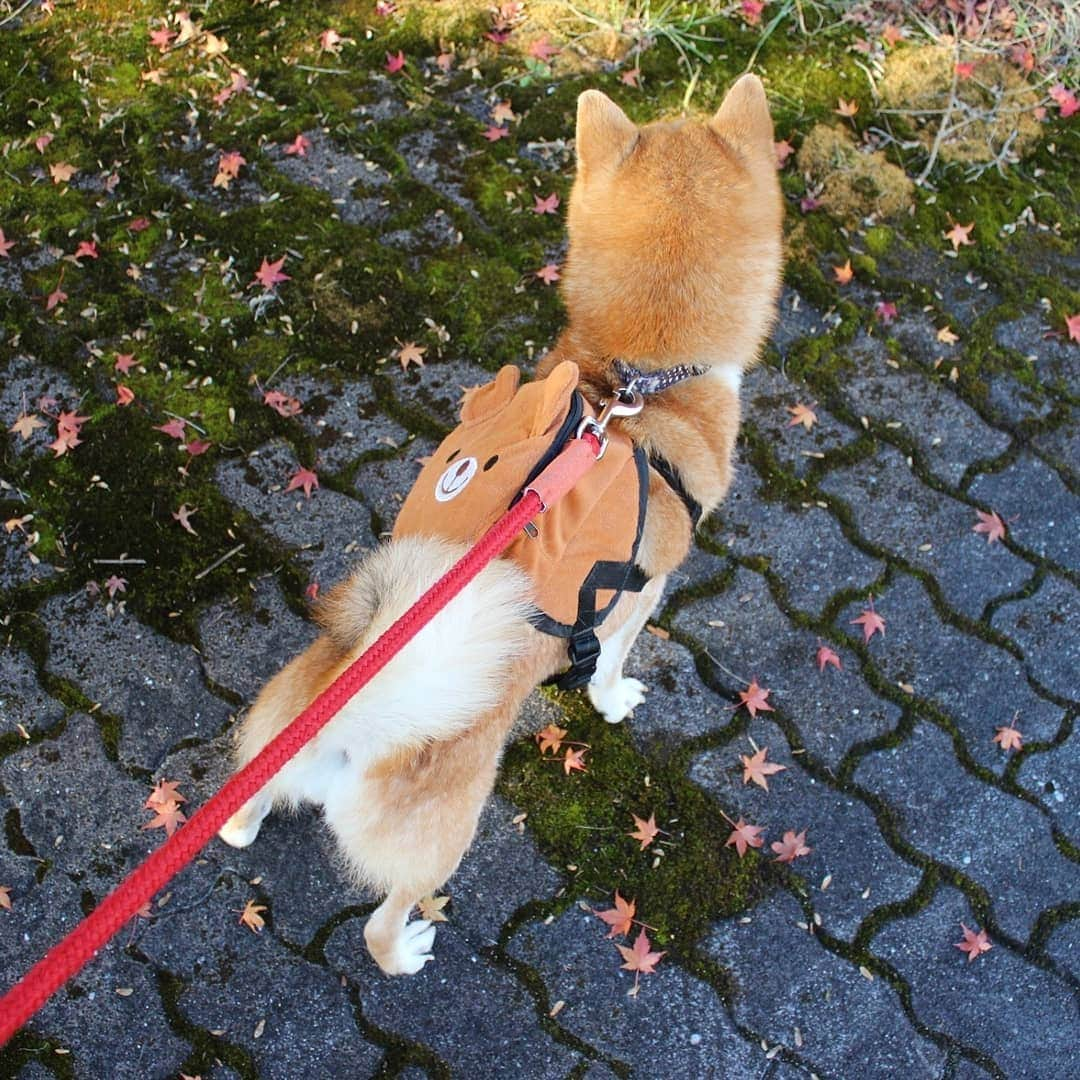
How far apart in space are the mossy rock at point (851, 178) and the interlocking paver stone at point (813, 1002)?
313cm

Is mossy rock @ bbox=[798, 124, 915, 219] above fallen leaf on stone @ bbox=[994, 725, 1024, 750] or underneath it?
above

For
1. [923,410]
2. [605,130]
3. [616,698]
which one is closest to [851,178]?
[923,410]

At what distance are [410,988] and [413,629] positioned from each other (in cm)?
162

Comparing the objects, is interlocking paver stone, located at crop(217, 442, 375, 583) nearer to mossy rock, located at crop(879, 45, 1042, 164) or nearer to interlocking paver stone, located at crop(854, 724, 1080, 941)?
interlocking paver stone, located at crop(854, 724, 1080, 941)

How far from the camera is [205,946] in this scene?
8.95ft

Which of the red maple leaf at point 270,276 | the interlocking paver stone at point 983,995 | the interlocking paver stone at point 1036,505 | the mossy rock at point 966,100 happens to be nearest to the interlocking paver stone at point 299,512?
the red maple leaf at point 270,276

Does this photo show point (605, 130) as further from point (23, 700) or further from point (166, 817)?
point (23, 700)

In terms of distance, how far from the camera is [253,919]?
108 inches

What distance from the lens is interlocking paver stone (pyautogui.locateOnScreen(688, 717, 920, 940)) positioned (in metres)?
2.91

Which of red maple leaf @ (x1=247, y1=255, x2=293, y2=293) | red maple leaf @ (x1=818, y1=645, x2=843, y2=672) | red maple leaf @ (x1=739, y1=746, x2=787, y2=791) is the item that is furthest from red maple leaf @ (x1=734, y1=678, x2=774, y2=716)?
red maple leaf @ (x1=247, y1=255, x2=293, y2=293)

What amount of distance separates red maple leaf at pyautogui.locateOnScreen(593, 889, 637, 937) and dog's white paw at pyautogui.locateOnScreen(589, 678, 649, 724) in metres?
0.59

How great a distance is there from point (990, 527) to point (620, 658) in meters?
1.68

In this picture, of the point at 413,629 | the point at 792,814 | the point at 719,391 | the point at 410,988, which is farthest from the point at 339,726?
the point at 792,814

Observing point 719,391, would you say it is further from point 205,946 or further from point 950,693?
point 205,946
